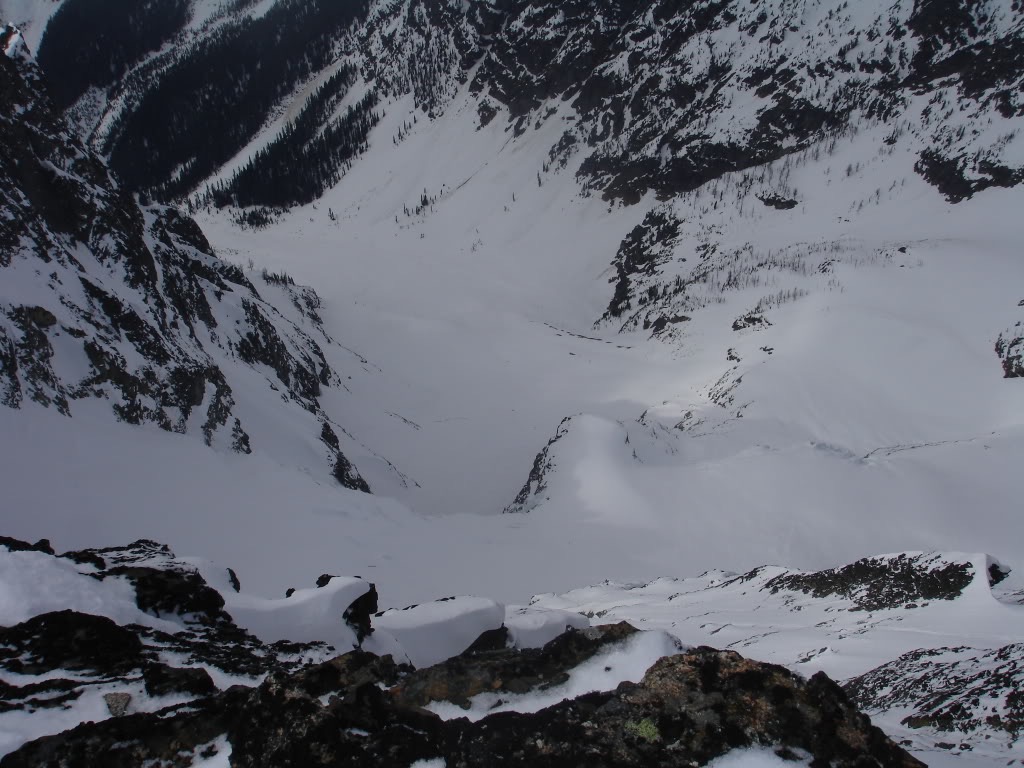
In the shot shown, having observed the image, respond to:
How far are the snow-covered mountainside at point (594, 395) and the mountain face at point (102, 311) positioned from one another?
0.38 feet

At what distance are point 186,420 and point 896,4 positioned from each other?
3271 inches

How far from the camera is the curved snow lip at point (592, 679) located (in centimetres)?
378

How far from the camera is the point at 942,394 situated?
31.1 meters

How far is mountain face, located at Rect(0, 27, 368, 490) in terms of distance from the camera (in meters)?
13.1

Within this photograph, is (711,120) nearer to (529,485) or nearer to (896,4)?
(896,4)

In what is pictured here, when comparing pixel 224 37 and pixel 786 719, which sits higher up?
pixel 224 37

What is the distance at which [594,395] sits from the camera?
40.5m

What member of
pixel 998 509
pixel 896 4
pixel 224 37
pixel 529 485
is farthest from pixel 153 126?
pixel 998 509

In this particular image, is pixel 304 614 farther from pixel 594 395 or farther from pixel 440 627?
pixel 594 395

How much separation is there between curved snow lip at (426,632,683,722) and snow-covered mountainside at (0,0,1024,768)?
0.09ft

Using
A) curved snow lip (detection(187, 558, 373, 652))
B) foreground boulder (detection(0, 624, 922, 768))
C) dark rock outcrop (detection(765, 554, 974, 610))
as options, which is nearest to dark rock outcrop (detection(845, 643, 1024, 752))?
foreground boulder (detection(0, 624, 922, 768))

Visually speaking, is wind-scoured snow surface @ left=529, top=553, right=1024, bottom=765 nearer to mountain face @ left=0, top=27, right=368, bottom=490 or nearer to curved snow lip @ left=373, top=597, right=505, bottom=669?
curved snow lip @ left=373, top=597, right=505, bottom=669

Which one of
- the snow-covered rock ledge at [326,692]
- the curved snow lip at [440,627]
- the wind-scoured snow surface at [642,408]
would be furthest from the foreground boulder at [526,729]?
the wind-scoured snow surface at [642,408]

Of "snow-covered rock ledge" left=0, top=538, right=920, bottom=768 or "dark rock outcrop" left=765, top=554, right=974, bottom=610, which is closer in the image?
"snow-covered rock ledge" left=0, top=538, right=920, bottom=768
